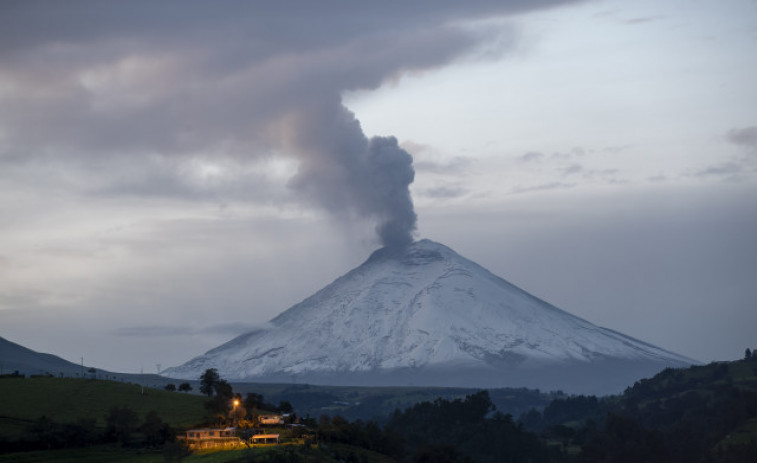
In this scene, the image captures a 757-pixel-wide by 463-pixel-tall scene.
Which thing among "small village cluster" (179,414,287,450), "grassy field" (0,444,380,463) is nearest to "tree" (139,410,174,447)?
"small village cluster" (179,414,287,450)

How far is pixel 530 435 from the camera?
14388 centimetres

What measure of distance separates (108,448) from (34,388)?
24.9 metres

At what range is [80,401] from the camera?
11175 cm

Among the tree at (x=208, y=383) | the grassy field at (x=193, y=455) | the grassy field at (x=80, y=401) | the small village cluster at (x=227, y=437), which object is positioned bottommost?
the grassy field at (x=193, y=455)

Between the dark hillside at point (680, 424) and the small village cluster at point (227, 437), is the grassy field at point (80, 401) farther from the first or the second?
the dark hillside at point (680, 424)

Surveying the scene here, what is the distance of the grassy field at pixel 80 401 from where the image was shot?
10419cm

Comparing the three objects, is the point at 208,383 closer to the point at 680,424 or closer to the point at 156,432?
the point at 156,432

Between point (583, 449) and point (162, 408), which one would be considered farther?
point (583, 449)

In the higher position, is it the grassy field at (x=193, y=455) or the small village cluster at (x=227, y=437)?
the small village cluster at (x=227, y=437)

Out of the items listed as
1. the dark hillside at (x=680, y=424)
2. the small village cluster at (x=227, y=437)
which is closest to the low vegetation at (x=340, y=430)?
the dark hillside at (x=680, y=424)

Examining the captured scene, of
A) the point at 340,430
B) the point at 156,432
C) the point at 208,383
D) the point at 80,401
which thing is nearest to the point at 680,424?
the point at 208,383

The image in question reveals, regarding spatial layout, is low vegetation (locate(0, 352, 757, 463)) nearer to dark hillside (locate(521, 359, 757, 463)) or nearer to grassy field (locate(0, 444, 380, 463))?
grassy field (locate(0, 444, 380, 463))

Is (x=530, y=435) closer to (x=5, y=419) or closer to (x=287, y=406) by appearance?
(x=287, y=406)

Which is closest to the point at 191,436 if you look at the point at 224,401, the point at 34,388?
the point at 224,401
